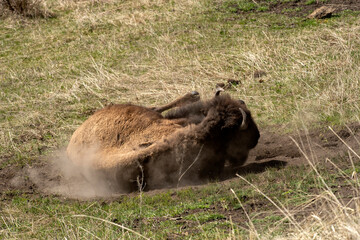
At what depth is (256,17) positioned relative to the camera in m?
14.3

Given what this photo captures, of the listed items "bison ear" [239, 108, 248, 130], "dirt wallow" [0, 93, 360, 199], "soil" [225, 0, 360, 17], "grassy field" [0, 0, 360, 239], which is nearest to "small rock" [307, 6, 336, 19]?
"grassy field" [0, 0, 360, 239]

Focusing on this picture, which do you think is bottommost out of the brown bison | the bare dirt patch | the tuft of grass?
the bare dirt patch

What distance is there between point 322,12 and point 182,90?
5.06m

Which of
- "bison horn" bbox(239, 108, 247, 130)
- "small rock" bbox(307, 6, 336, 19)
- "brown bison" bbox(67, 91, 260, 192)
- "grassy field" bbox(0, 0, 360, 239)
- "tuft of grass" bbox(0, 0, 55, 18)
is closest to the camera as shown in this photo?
"grassy field" bbox(0, 0, 360, 239)

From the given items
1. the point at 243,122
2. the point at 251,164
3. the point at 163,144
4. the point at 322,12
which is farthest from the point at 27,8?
the point at 243,122

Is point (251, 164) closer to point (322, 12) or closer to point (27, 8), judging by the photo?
point (322, 12)

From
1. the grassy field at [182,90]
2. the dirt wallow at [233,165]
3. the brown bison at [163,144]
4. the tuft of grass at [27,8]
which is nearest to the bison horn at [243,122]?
the brown bison at [163,144]

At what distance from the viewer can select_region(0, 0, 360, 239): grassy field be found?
5027 mm

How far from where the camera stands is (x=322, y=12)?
13.2 m

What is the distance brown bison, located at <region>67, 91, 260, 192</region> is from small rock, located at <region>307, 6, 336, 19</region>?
7.06 meters

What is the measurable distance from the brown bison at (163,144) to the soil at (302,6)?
774cm

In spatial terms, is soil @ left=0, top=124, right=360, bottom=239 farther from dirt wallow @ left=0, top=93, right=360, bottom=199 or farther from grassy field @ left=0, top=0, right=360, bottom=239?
grassy field @ left=0, top=0, right=360, bottom=239

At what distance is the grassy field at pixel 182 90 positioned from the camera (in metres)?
5.03

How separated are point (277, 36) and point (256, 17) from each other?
2096 millimetres
